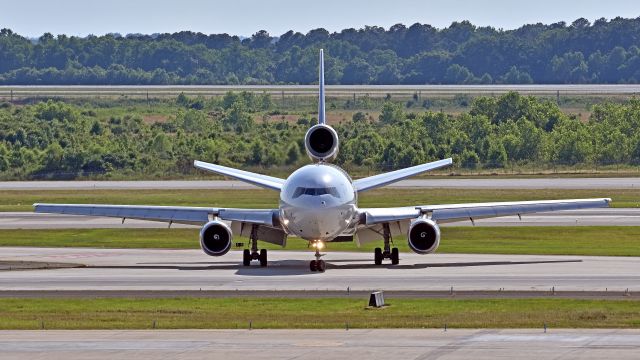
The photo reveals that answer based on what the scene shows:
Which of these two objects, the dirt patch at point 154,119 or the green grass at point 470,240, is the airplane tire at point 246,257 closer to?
the green grass at point 470,240

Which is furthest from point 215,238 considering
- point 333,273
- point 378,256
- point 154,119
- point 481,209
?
point 154,119

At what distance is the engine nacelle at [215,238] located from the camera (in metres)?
66.4

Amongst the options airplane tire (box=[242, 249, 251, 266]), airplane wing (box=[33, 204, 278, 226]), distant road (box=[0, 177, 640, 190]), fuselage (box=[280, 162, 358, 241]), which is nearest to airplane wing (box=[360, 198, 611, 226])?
fuselage (box=[280, 162, 358, 241])

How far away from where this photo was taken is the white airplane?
63.7 metres

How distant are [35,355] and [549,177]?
95.5 metres

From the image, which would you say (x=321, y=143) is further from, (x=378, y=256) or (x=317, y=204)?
(x=378, y=256)

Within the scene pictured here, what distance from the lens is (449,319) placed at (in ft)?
163

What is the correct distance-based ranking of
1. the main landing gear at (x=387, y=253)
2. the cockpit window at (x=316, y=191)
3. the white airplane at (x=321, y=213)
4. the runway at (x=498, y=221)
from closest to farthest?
the cockpit window at (x=316, y=191), the white airplane at (x=321, y=213), the main landing gear at (x=387, y=253), the runway at (x=498, y=221)

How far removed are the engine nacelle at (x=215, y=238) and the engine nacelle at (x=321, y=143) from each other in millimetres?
5626

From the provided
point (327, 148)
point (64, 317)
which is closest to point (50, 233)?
point (327, 148)

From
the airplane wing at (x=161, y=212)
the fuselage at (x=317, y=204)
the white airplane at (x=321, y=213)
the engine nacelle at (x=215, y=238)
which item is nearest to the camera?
the fuselage at (x=317, y=204)

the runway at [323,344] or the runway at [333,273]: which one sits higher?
the runway at [323,344]

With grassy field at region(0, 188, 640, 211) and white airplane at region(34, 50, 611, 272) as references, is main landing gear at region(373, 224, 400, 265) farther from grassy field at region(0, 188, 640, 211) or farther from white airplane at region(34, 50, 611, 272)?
grassy field at region(0, 188, 640, 211)

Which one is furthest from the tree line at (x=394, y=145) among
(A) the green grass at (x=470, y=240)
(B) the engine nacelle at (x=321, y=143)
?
(B) the engine nacelle at (x=321, y=143)
